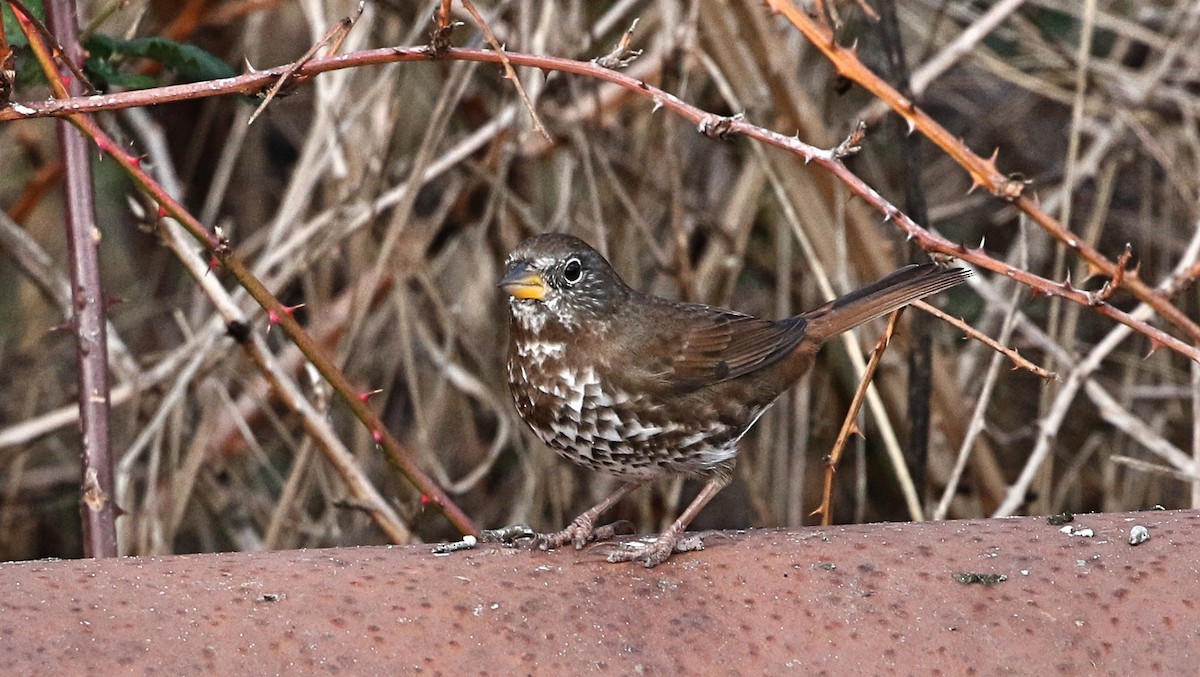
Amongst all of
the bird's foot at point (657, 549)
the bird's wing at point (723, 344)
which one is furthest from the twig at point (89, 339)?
Result: the bird's wing at point (723, 344)

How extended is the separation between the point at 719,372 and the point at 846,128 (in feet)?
6.22

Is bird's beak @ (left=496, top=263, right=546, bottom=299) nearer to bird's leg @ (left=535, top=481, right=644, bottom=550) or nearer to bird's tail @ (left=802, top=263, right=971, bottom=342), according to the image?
bird's leg @ (left=535, top=481, right=644, bottom=550)

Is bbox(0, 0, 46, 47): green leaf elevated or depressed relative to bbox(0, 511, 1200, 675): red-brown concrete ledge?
elevated

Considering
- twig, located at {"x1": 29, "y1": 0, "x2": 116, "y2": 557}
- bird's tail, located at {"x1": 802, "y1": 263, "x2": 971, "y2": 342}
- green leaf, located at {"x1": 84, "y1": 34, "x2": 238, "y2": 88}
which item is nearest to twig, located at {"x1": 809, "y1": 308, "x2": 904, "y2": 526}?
bird's tail, located at {"x1": 802, "y1": 263, "x2": 971, "y2": 342}

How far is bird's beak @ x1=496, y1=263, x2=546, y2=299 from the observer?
10.1ft

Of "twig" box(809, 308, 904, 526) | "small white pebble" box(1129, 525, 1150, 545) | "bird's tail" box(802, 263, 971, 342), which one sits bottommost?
"small white pebble" box(1129, 525, 1150, 545)

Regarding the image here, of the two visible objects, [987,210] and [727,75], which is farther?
[987,210]

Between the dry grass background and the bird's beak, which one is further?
the dry grass background

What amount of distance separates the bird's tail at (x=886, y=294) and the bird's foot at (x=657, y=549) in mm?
1107

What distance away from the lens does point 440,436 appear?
538 centimetres

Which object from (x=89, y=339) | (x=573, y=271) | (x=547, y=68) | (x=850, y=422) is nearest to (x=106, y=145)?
(x=89, y=339)

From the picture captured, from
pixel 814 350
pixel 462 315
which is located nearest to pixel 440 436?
pixel 462 315

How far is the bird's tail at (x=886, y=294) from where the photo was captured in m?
3.30

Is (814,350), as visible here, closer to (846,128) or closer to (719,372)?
(719,372)
